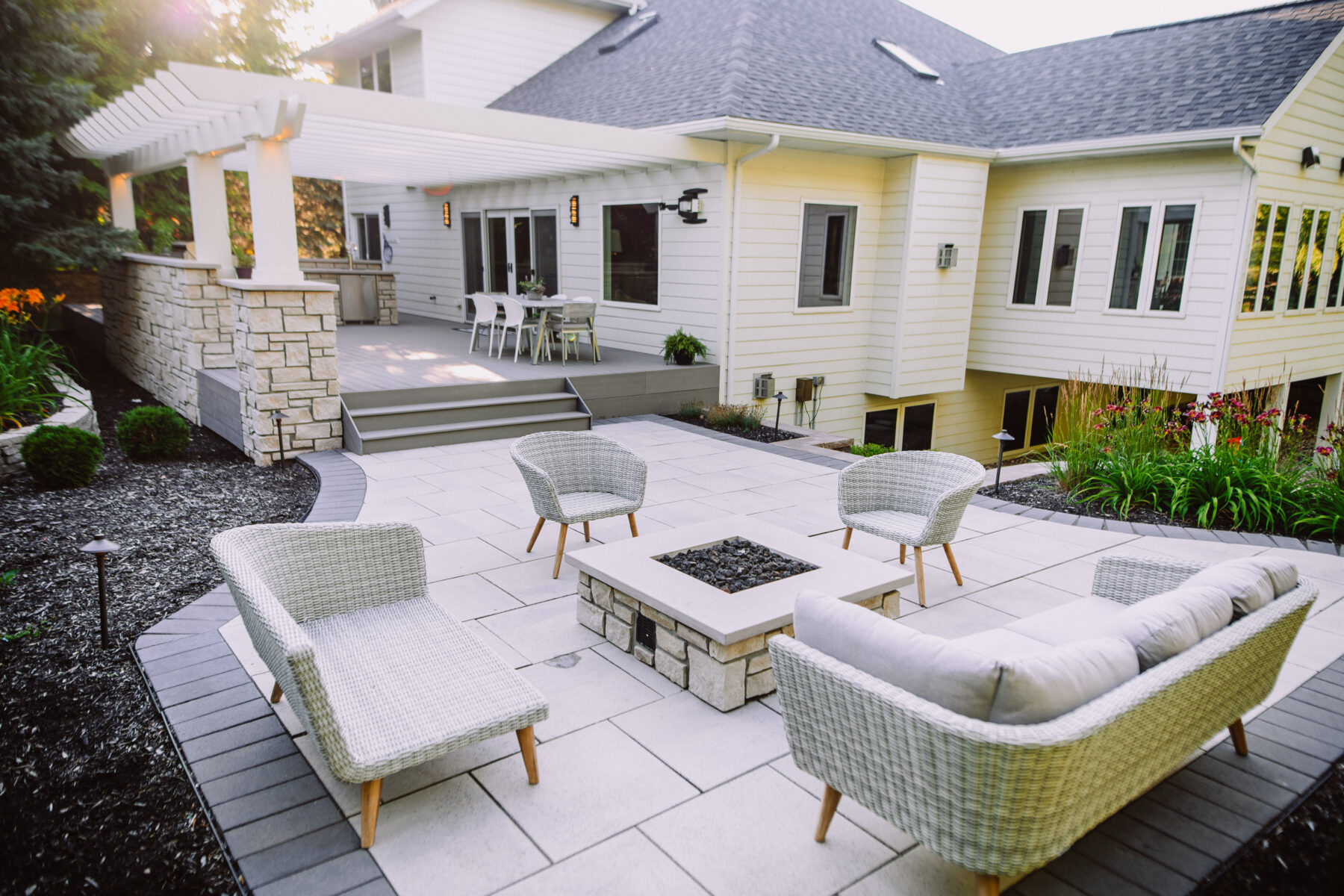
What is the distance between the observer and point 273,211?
6441mm

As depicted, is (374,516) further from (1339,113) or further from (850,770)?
(1339,113)

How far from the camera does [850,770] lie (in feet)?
7.21

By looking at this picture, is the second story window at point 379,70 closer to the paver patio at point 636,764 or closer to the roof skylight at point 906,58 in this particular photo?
the roof skylight at point 906,58

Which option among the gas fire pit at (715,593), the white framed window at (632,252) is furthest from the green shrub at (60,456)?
the white framed window at (632,252)

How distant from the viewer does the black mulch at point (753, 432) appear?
26.7 ft

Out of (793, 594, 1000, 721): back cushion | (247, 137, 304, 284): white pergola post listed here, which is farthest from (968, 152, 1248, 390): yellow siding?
(247, 137, 304, 284): white pergola post

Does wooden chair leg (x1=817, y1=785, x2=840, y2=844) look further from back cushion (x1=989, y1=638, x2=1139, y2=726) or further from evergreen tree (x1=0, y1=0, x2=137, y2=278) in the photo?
evergreen tree (x1=0, y1=0, x2=137, y2=278)

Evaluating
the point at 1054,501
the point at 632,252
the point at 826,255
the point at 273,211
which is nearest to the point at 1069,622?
the point at 1054,501

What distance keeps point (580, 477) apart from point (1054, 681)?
10.6ft

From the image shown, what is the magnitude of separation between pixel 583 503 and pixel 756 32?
7.83 metres

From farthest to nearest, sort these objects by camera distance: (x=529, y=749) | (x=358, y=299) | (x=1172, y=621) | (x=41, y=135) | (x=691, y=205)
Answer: (x=358, y=299) → (x=41, y=135) → (x=691, y=205) → (x=529, y=749) → (x=1172, y=621)

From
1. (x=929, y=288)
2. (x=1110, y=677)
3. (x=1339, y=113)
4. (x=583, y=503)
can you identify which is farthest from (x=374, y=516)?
(x=1339, y=113)

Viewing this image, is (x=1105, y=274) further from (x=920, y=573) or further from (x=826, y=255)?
(x=920, y=573)

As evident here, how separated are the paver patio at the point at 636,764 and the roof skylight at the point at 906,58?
26.9 ft
